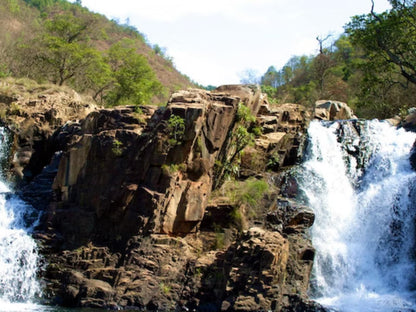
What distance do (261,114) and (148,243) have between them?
10878mm

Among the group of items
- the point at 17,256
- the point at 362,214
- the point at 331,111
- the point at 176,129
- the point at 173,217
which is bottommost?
the point at 17,256

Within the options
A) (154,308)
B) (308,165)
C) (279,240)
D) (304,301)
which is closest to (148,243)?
(154,308)

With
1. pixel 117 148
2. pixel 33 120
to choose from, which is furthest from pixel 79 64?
pixel 117 148

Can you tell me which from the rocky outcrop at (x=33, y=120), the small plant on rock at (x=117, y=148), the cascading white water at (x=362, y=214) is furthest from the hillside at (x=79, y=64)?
the cascading white water at (x=362, y=214)

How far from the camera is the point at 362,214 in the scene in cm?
2030

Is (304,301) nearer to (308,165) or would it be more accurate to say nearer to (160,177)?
(160,177)

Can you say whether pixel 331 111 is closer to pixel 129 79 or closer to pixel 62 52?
pixel 129 79

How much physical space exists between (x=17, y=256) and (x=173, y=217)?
581 centimetres

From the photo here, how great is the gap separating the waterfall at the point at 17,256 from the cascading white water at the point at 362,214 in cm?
993

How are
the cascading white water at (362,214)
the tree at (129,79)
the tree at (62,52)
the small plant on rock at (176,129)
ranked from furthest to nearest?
1. the tree at (129,79)
2. the tree at (62,52)
3. the small plant on rock at (176,129)
4. the cascading white water at (362,214)

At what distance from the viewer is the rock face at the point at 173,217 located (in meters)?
16.2

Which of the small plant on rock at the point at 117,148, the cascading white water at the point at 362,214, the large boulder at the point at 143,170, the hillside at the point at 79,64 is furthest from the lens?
the hillside at the point at 79,64

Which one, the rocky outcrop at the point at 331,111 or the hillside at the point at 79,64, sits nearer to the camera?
the rocky outcrop at the point at 331,111

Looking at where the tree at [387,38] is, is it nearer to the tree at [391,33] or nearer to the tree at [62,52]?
the tree at [391,33]
